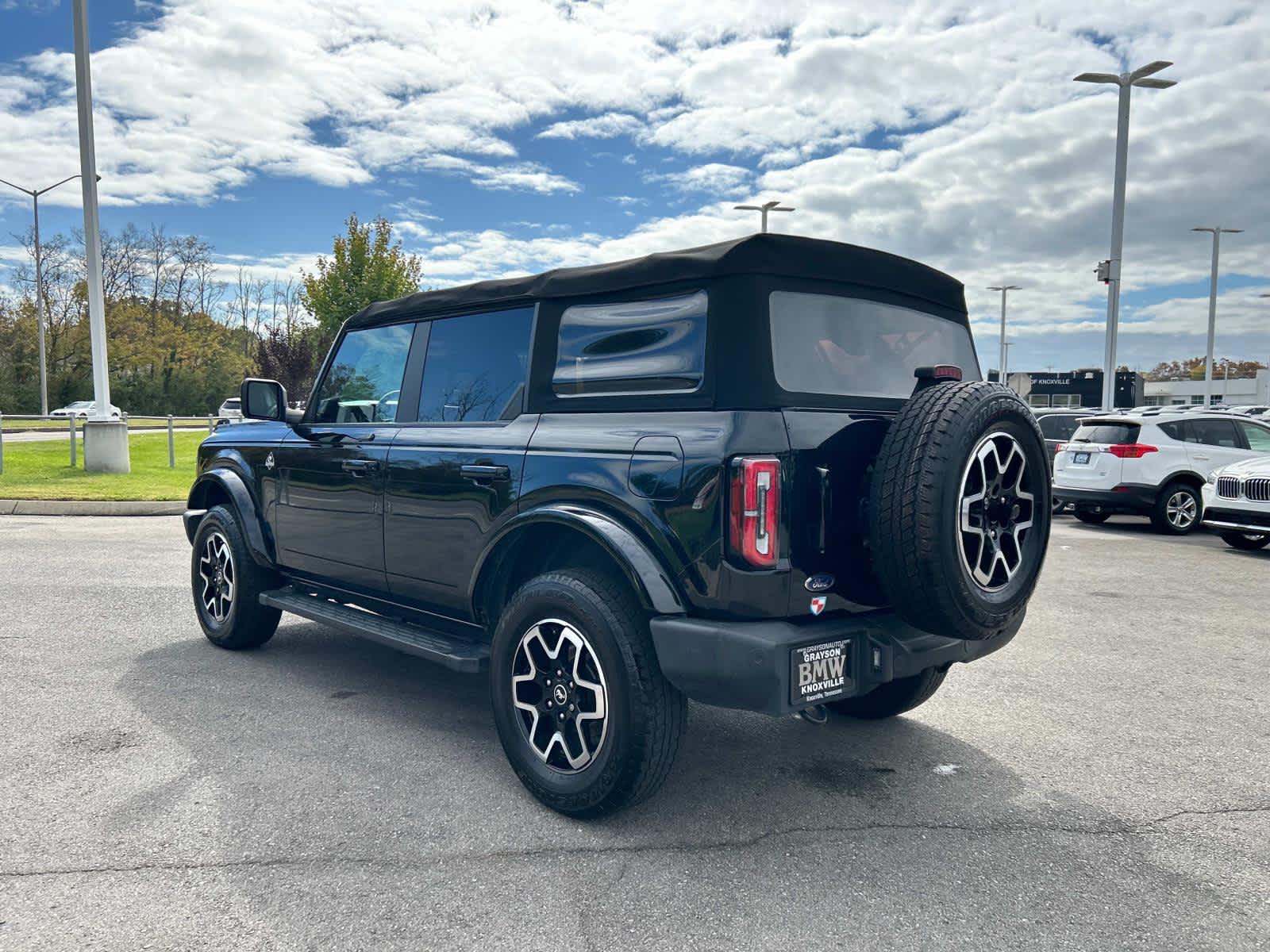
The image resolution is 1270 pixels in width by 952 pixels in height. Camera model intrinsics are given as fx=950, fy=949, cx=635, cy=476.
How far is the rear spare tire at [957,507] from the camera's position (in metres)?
2.95

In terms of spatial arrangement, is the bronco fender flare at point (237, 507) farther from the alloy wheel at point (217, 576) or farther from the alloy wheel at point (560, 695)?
the alloy wheel at point (560, 695)

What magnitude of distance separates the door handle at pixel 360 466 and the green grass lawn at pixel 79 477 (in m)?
9.84

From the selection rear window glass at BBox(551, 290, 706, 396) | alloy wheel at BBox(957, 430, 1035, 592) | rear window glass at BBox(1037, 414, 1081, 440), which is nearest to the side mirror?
rear window glass at BBox(551, 290, 706, 396)

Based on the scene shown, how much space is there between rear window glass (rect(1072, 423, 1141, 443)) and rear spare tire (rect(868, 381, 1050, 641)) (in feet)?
34.3

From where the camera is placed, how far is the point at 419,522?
4098 mm

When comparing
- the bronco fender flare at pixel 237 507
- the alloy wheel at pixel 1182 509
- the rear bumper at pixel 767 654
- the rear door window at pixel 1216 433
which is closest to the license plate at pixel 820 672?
the rear bumper at pixel 767 654

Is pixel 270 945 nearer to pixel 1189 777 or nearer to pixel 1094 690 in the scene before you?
pixel 1189 777

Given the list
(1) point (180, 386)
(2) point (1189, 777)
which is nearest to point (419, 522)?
(2) point (1189, 777)

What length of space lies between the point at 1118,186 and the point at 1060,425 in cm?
590

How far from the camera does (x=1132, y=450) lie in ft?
40.9

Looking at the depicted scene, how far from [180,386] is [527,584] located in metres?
59.2

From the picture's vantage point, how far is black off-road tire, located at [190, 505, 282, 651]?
17.3 ft

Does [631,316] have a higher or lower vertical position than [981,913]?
higher

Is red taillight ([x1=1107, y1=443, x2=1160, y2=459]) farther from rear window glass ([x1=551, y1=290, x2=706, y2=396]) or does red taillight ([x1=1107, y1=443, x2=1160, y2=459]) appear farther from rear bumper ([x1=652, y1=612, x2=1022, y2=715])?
rear window glass ([x1=551, y1=290, x2=706, y2=396])
